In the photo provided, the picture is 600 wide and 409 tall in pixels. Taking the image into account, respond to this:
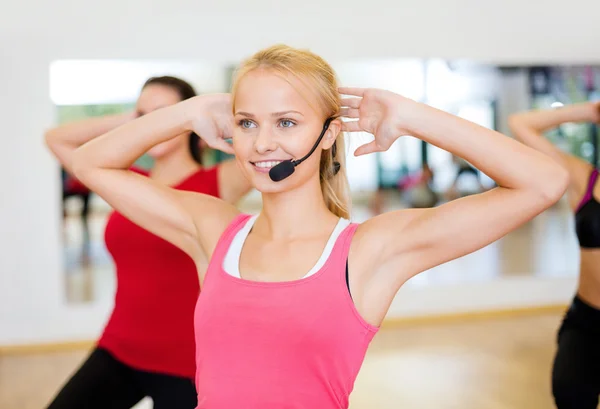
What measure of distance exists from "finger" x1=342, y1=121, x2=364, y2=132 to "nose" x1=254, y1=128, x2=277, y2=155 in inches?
7.3

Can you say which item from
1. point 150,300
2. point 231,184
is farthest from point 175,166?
point 150,300

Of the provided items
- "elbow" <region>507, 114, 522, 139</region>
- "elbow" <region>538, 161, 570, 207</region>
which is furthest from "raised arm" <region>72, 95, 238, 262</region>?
"elbow" <region>507, 114, 522, 139</region>

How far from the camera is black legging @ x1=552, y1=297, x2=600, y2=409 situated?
219cm

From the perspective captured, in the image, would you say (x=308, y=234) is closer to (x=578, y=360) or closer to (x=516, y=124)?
(x=578, y=360)

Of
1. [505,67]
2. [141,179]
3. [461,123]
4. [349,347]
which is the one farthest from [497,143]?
[505,67]

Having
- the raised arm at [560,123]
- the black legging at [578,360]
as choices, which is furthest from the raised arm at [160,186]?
the raised arm at [560,123]

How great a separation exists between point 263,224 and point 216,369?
33 centimetres

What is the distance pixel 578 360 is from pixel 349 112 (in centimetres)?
140

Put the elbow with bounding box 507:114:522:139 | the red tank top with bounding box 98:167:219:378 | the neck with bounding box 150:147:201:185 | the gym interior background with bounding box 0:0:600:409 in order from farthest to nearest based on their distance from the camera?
the gym interior background with bounding box 0:0:600:409, the elbow with bounding box 507:114:522:139, the neck with bounding box 150:147:201:185, the red tank top with bounding box 98:167:219:378

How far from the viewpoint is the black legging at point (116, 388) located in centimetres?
181

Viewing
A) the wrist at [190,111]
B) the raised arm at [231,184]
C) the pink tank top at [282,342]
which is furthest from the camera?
the raised arm at [231,184]

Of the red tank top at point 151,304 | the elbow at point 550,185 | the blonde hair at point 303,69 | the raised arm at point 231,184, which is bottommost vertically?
the red tank top at point 151,304

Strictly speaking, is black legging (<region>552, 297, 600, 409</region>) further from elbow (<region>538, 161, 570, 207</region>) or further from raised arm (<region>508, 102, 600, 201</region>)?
elbow (<region>538, 161, 570, 207</region>)

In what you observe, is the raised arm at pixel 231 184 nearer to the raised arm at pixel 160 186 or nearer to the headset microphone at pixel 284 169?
the raised arm at pixel 160 186
